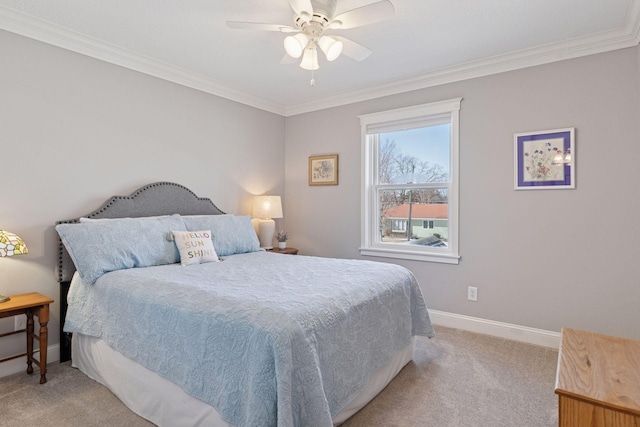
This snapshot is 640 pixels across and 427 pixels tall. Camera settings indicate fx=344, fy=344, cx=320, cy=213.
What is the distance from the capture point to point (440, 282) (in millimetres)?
3400

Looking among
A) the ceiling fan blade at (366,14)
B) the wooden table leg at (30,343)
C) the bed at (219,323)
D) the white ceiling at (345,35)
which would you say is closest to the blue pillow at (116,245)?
the bed at (219,323)

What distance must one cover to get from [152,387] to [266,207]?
2364 mm

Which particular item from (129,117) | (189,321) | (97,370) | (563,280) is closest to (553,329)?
(563,280)

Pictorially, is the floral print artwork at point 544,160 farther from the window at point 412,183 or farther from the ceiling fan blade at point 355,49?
the ceiling fan blade at point 355,49

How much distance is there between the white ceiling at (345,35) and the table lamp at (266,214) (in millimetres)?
1298

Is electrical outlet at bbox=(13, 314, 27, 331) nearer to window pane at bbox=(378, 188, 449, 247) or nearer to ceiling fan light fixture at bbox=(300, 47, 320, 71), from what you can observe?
ceiling fan light fixture at bbox=(300, 47, 320, 71)

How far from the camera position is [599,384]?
1.30m

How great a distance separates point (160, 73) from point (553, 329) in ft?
13.5

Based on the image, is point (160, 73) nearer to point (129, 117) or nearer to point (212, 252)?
point (129, 117)

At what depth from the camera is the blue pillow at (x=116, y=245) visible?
228 cm

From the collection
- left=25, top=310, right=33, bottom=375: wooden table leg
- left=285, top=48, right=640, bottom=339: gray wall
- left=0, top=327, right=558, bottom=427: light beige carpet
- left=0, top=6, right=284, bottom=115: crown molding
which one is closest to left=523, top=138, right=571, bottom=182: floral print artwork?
left=285, top=48, right=640, bottom=339: gray wall

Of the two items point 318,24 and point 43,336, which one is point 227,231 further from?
point 318,24

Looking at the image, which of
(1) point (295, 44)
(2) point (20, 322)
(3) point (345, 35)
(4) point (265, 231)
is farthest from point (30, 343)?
(3) point (345, 35)

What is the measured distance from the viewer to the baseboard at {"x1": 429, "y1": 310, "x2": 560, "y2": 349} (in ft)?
9.34
